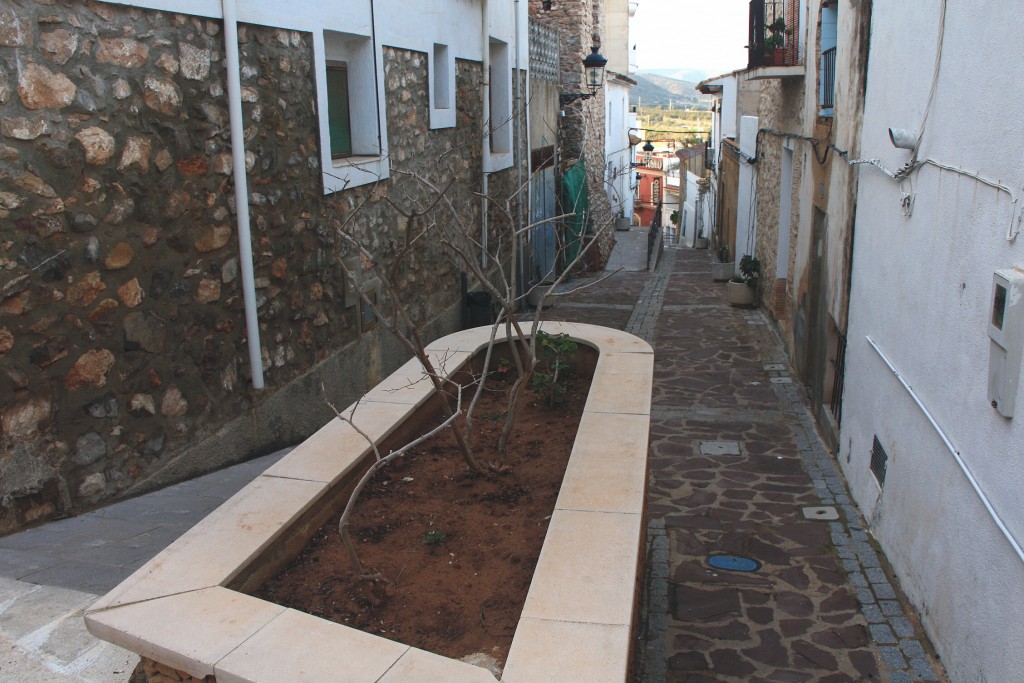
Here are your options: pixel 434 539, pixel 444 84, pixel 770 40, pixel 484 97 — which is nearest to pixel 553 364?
pixel 434 539

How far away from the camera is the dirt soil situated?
3215 millimetres

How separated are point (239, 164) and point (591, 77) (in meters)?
14.0

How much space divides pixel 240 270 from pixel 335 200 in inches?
58.4

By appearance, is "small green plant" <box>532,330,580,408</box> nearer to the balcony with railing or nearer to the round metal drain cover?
the round metal drain cover

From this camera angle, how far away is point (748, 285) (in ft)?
46.4

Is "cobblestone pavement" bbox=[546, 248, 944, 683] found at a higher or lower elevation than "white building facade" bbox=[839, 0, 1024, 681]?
lower

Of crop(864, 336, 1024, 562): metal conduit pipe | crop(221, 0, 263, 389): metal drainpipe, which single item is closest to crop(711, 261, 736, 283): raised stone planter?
crop(864, 336, 1024, 562): metal conduit pipe

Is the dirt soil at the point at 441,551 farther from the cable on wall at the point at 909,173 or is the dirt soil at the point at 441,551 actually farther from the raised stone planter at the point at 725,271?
the raised stone planter at the point at 725,271

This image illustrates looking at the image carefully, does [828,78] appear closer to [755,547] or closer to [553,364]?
[755,547]

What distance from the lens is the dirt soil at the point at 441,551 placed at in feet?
10.5

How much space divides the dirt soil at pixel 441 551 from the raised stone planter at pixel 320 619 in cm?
17

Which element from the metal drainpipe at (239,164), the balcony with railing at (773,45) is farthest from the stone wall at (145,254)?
the balcony with railing at (773,45)

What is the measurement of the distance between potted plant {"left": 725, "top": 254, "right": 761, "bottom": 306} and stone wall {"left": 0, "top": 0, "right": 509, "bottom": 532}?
838 centimetres

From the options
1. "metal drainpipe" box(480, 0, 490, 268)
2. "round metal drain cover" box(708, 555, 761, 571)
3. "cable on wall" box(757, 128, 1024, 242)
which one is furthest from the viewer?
"metal drainpipe" box(480, 0, 490, 268)
